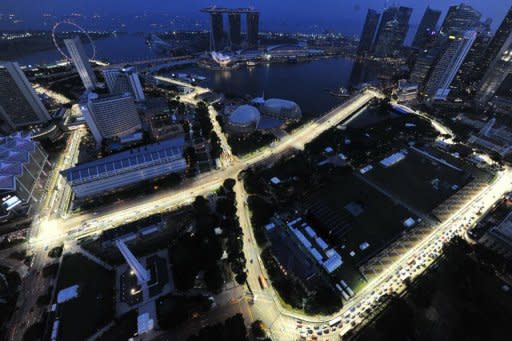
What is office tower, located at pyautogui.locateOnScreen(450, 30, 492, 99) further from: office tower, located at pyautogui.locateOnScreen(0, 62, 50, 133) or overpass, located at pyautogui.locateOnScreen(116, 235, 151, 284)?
office tower, located at pyautogui.locateOnScreen(0, 62, 50, 133)

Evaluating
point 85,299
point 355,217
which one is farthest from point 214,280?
point 355,217

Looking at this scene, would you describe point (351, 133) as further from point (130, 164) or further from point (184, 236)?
point (130, 164)

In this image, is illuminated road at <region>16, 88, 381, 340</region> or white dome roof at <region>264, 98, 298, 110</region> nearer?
illuminated road at <region>16, 88, 381, 340</region>

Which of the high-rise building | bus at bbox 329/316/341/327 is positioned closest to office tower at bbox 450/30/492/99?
bus at bbox 329/316/341/327

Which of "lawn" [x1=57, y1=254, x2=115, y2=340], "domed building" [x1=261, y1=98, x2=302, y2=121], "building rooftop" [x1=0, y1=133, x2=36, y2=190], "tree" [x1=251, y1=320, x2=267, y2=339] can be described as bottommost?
"lawn" [x1=57, y1=254, x2=115, y2=340]

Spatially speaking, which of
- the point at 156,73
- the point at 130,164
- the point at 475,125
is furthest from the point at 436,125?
the point at 156,73

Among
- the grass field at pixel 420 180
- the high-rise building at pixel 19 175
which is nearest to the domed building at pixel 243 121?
the grass field at pixel 420 180

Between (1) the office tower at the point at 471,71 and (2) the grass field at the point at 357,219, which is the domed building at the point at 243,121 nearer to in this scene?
(2) the grass field at the point at 357,219
